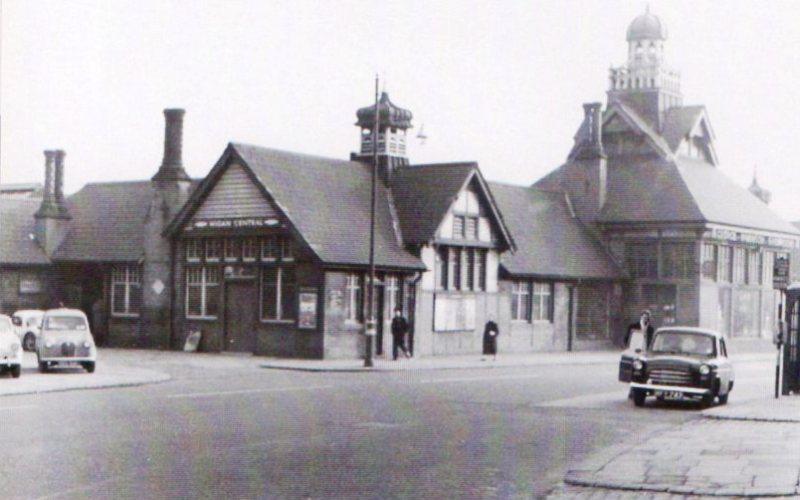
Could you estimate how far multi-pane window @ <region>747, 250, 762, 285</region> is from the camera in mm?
57906

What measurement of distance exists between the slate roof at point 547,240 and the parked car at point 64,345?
20.6 metres

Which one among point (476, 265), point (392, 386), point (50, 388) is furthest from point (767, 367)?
point (50, 388)

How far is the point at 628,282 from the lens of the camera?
56188mm

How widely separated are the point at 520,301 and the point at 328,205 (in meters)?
11.3

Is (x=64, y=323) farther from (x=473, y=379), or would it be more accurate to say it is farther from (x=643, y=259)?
(x=643, y=259)

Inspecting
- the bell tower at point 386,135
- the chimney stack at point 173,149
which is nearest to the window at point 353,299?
the bell tower at point 386,135

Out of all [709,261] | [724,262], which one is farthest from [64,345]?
[724,262]

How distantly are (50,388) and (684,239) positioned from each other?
36124 millimetres

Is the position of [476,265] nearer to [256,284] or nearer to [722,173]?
[256,284]

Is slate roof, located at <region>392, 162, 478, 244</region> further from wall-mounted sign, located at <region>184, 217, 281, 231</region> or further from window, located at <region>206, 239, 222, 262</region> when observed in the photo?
window, located at <region>206, 239, 222, 262</region>

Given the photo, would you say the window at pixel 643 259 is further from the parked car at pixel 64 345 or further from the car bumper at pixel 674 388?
the car bumper at pixel 674 388

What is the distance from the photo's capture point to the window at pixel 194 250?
42.4 meters

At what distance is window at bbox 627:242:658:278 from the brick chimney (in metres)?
25.7

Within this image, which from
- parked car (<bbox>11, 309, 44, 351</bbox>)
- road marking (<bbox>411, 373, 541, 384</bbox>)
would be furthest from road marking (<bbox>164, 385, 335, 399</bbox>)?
parked car (<bbox>11, 309, 44, 351</bbox>)
